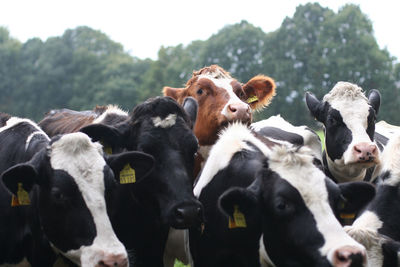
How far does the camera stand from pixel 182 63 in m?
71.3

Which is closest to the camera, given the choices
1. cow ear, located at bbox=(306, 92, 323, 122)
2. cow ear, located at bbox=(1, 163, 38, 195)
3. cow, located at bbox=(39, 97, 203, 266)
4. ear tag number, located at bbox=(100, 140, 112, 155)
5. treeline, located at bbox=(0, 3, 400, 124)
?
cow ear, located at bbox=(1, 163, 38, 195)

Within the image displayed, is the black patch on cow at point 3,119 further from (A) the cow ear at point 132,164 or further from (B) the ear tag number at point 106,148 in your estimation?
(A) the cow ear at point 132,164

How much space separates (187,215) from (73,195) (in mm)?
988

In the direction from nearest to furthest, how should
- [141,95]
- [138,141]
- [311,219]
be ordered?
[311,219] < [138,141] < [141,95]

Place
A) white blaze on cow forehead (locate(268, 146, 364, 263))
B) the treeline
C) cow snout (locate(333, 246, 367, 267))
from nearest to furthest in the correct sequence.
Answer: cow snout (locate(333, 246, 367, 267)), white blaze on cow forehead (locate(268, 146, 364, 263)), the treeline

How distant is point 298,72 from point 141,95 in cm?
1917

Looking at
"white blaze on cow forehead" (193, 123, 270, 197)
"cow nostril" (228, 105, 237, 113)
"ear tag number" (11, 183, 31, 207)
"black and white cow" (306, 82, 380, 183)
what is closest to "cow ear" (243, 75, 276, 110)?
"black and white cow" (306, 82, 380, 183)

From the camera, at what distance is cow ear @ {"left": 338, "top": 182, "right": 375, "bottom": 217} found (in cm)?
509

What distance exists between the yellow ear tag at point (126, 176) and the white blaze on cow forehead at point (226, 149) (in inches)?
28.2

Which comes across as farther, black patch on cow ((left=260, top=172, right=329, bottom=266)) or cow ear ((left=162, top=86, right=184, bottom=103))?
cow ear ((left=162, top=86, right=184, bottom=103))

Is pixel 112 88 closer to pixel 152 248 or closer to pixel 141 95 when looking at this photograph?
pixel 141 95

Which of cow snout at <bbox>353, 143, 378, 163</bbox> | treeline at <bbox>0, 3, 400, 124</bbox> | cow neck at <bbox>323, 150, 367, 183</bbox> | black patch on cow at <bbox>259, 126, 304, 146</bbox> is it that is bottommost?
treeline at <bbox>0, 3, 400, 124</bbox>

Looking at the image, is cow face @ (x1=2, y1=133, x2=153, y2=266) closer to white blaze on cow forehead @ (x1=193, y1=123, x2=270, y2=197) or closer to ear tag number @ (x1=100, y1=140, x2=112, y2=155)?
ear tag number @ (x1=100, y1=140, x2=112, y2=155)

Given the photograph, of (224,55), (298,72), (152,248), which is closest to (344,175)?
(152,248)
